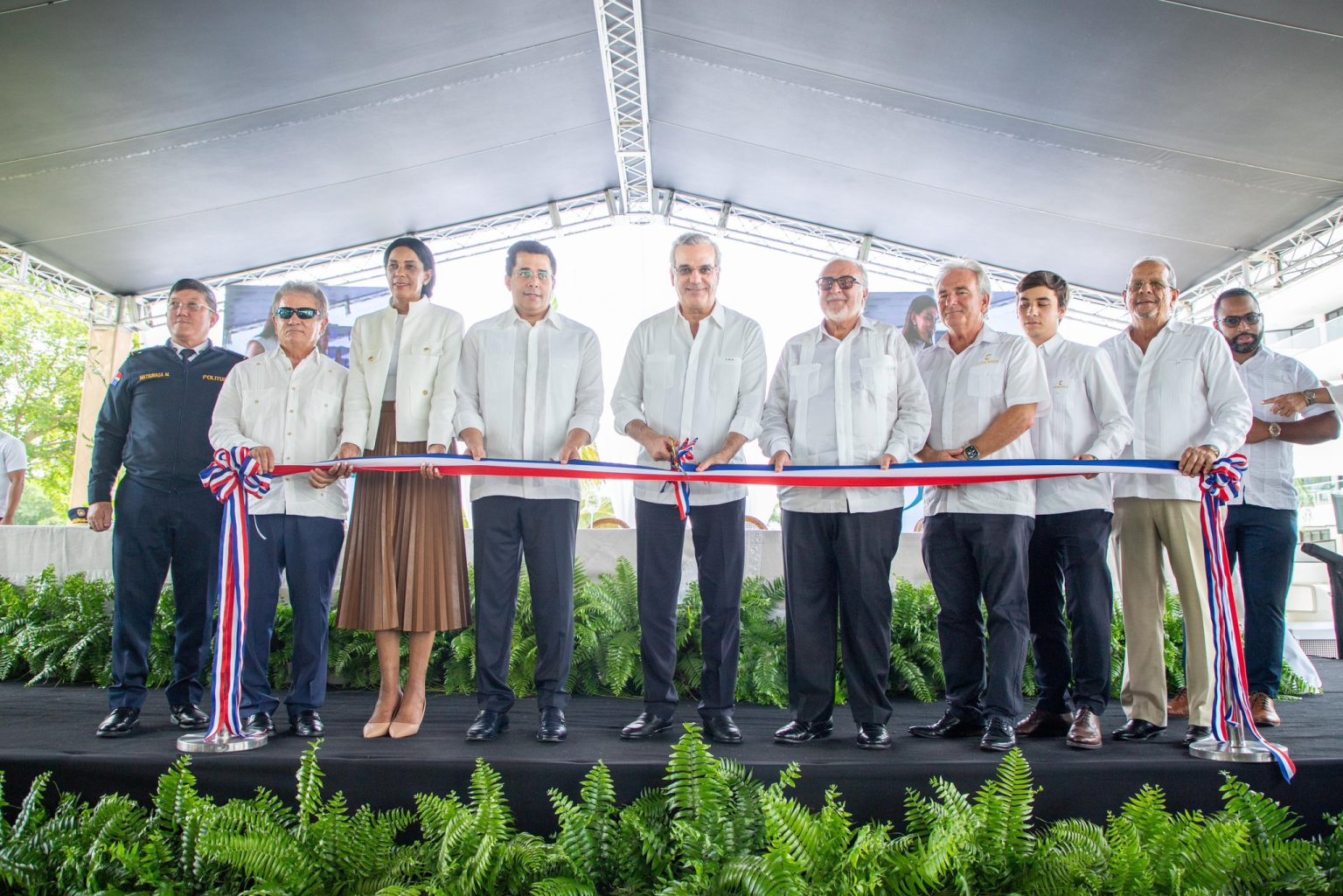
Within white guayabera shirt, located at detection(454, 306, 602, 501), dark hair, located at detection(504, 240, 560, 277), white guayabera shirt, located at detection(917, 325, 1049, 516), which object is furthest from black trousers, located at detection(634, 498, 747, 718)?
dark hair, located at detection(504, 240, 560, 277)

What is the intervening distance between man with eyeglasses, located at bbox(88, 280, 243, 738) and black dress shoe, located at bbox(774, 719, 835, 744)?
2.17 meters

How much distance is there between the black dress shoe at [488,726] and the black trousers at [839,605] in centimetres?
104

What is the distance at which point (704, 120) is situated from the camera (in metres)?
10.3

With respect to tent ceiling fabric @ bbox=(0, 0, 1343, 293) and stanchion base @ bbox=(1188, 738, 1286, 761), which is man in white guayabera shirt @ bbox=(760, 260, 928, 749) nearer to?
stanchion base @ bbox=(1188, 738, 1286, 761)

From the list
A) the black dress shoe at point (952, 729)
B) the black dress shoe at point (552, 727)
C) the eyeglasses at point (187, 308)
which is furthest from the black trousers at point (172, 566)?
the black dress shoe at point (952, 729)

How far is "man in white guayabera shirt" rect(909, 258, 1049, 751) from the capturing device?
301 cm

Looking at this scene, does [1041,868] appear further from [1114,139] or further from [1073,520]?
[1114,139]

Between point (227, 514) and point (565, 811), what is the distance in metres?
1.67

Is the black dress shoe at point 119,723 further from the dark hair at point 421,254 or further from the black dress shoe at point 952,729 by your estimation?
the black dress shoe at point 952,729

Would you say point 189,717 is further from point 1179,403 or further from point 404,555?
point 1179,403

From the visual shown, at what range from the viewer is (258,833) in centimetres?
224

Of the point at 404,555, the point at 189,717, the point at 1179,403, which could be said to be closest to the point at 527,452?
the point at 404,555

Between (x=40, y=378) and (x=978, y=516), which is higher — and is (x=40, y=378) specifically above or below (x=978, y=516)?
above

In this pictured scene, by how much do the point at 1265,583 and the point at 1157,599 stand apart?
595 mm
